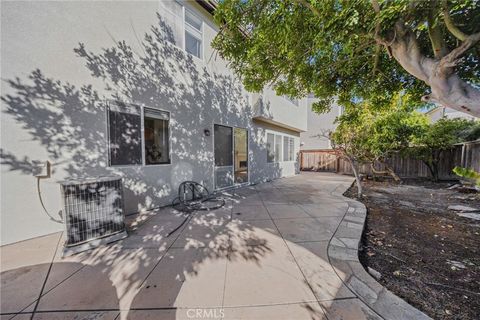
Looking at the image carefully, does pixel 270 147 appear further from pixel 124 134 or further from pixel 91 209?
pixel 91 209

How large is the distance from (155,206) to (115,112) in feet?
8.27

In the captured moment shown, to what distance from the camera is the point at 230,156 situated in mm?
7121

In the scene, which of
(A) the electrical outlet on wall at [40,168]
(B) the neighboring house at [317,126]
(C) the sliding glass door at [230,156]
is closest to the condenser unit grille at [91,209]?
(A) the electrical outlet on wall at [40,168]

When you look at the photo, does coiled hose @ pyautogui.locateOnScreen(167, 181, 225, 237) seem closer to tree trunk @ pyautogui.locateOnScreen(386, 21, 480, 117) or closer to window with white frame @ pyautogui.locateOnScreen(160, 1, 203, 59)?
window with white frame @ pyautogui.locateOnScreen(160, 1, 203, 59)

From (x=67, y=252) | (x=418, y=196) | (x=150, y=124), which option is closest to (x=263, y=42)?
(x=150, y=124)

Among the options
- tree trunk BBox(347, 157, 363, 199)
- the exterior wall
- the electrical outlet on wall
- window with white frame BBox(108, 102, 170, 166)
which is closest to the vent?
the electrical outlet on wall

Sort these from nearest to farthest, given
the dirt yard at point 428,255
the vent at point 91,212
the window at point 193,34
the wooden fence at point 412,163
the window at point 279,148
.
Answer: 1. the dirt yard at point 428,255
2. the vent at point 91,212
3. the window at point 193,34
4. the wooden fence at point 412,163
5. the window at point 279,148

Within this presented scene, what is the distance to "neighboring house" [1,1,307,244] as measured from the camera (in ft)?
10.1

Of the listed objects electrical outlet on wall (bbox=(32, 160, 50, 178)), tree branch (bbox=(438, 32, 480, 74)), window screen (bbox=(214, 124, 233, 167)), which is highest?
tree branch (bbox=(438, 32, 480, 74))

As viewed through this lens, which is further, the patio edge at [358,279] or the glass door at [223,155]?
the glass door at [223,155]

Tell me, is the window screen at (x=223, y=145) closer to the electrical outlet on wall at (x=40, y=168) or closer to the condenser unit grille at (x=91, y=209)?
the condenser unit grille at (x=91, y=209)

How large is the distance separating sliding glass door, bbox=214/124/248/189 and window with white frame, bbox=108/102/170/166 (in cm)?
201

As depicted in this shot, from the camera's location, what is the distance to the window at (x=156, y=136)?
4.64 metres

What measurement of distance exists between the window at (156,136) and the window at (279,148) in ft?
18.8
